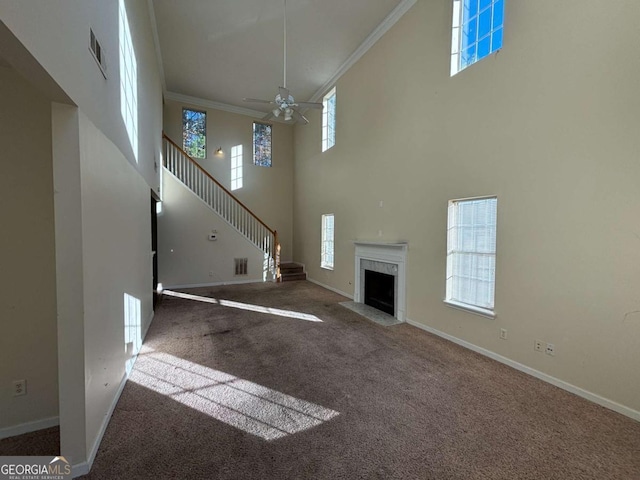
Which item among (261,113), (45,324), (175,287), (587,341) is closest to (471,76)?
(587,341)

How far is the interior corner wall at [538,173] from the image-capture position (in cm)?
223

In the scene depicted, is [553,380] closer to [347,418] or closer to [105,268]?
[347,418]

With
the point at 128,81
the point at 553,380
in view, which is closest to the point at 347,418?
the point at 553,380

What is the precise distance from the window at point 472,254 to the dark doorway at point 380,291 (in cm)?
119

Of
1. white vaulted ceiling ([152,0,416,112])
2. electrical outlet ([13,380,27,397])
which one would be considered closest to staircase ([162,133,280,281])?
white vaulted ceiling ([152,0,416,112])

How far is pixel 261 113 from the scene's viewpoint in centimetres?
848

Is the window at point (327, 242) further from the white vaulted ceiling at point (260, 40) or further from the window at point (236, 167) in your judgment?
the white vaulted ceiling at point (260, 40)

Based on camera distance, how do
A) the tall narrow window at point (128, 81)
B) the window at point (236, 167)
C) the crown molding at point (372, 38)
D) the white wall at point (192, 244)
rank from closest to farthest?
1. the tall narrow window at point (128, 81)
2. the crown molding at point (372, 38)
3. the white wall at point (192, 244)
4. the window at point (236, 167)

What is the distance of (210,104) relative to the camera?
7852 mm

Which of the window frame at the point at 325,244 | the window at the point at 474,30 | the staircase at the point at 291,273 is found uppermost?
the window at the point at 474,30

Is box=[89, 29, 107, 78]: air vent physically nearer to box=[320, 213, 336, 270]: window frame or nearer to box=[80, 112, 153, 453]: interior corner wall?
box=[80, 112, 153, 453]: interior corner wall

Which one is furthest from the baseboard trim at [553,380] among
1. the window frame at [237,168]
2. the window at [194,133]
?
the window at [194,133]

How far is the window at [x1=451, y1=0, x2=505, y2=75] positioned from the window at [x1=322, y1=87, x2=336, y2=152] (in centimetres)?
329

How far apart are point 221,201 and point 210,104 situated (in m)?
2.97
